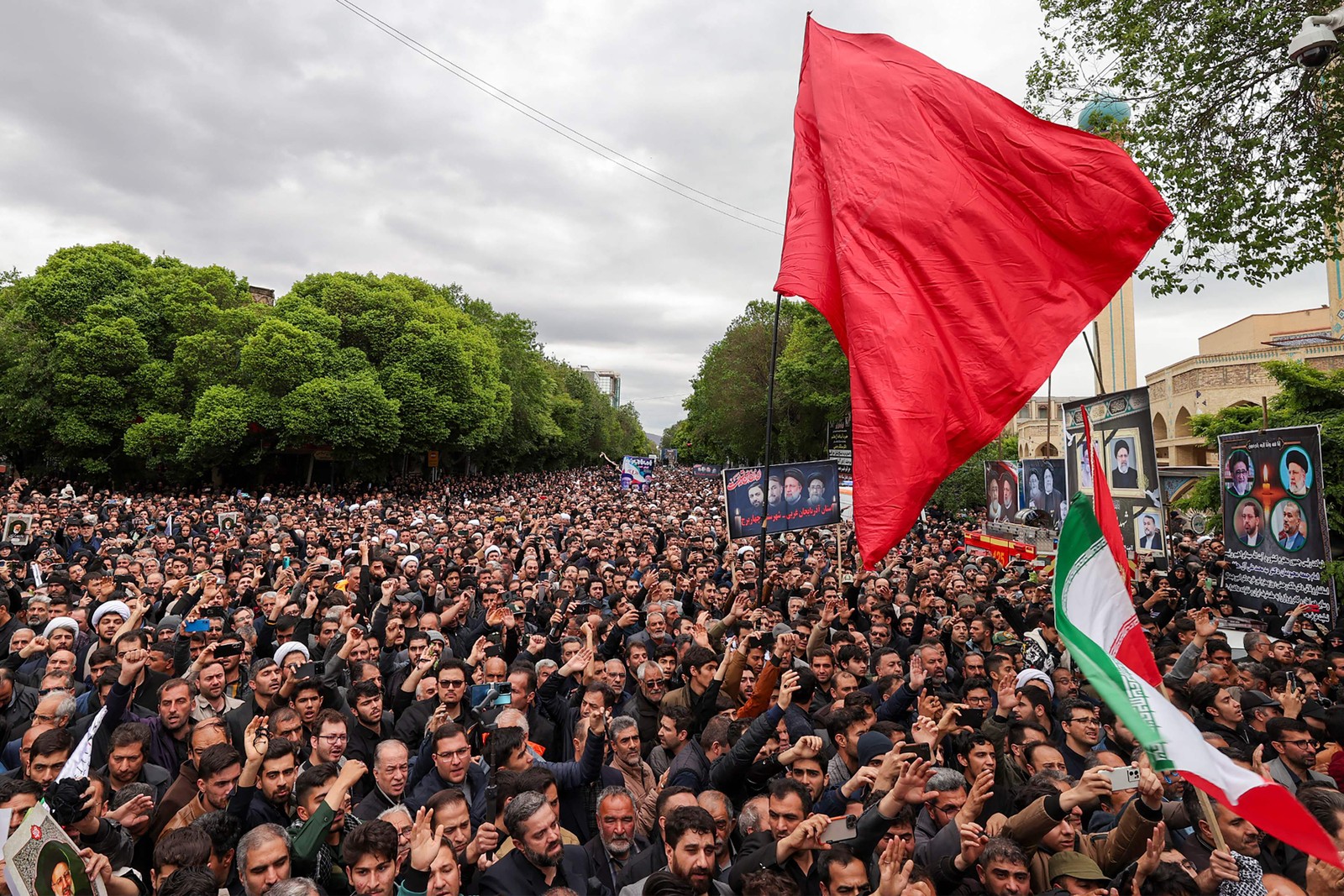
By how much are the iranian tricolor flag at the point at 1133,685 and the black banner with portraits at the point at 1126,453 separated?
7.05 m

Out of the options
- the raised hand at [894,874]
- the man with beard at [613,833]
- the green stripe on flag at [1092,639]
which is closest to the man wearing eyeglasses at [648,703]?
the man with beard at [613,833]

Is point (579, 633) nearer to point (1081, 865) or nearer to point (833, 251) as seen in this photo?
point (833, 251)

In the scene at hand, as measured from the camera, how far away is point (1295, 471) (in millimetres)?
9141

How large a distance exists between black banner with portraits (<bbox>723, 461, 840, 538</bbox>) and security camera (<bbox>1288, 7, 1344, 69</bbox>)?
8106 mm

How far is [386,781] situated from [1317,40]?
8.44 m

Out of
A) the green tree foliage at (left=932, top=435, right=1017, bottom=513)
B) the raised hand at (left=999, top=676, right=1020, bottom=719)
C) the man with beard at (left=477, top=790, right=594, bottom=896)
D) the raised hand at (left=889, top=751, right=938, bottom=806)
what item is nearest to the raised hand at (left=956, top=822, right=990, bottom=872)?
the raised hand at (left=889, top=751, right=938, bottom=806)

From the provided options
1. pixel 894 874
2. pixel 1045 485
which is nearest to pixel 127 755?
pixel 894 874

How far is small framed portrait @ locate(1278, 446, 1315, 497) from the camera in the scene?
29.4 ft

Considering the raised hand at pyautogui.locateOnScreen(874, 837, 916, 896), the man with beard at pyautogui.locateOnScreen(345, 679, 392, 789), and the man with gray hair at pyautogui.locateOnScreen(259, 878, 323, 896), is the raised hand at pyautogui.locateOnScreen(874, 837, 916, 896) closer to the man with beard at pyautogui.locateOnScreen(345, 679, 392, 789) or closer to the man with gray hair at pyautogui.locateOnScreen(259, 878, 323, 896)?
the man with gray hair at pyautogui.locateOnScreen(259, 878, 323, 896)

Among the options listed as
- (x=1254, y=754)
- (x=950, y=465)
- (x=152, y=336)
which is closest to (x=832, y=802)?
(x=950, y=465)

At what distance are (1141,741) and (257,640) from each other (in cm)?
737

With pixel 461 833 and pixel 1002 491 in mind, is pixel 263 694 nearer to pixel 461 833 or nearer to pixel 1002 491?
pixel 461 833

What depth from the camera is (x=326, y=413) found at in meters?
30.8

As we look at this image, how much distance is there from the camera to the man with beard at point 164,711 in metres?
4.90
